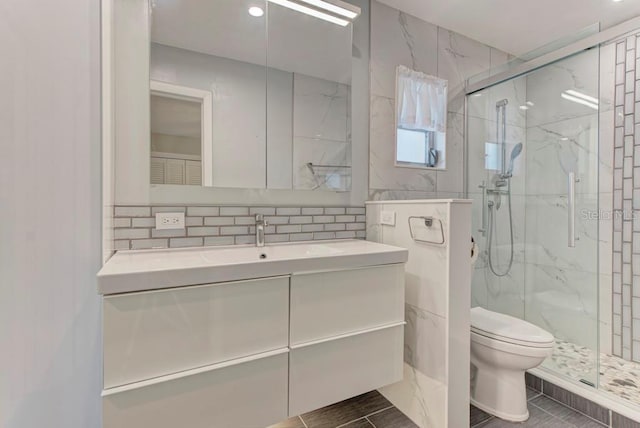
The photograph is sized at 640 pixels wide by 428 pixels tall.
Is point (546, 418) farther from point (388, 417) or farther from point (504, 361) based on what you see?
point (388, 417)

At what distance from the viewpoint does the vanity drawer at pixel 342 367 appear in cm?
127

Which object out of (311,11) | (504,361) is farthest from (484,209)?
(311,11)

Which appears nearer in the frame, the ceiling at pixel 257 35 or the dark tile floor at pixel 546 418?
the ceiling at pixel 257 35

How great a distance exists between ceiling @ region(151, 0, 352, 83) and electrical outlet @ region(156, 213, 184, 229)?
863 millimetres

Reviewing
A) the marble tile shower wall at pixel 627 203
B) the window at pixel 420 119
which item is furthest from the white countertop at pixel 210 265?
the marble tile shower wall at pixel 627 203

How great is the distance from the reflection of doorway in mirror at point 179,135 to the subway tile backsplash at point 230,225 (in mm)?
173

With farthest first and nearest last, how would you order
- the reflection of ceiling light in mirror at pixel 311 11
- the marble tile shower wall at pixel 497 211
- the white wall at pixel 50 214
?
the marble tile shower wall at pixel 497 211 → the reflection of ceiling light in mirror at pixel 311 11 → the white wall at pixel 50 214

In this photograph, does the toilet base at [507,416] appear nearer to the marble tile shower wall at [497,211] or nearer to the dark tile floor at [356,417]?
the dark tile floor at [356,417]

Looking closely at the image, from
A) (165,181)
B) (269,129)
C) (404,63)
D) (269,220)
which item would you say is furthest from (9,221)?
(404,63)

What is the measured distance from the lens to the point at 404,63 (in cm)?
221

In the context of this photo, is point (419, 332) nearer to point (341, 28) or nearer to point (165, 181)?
point (165, 181)

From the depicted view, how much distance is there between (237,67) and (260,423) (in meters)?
1.72

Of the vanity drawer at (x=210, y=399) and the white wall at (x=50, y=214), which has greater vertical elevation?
the white wall at (x=50, y=214)

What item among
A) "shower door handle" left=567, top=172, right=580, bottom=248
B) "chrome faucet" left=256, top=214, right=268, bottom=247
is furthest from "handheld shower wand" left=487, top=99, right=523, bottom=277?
"chrome faucet" left=256, top=214, right=268, bottom=247
